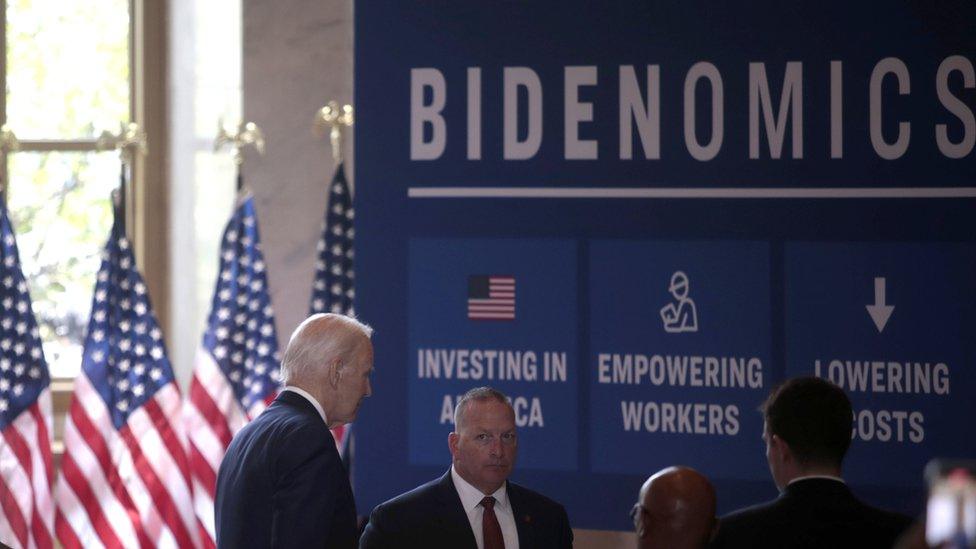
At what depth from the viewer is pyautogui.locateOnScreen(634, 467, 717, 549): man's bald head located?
2604mm

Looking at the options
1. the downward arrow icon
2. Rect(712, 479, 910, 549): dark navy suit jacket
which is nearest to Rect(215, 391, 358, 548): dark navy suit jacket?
Rect(712, 479, 910, 549): dark navy suit jacket

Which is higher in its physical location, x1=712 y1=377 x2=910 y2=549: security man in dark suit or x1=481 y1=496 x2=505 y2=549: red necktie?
x1=712 y1=377 x2=910 y2=549: security man in dark suit

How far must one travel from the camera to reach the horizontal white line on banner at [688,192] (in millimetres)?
3750

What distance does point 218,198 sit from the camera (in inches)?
255

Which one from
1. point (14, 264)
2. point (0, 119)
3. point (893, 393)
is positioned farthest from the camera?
point (0, 119)

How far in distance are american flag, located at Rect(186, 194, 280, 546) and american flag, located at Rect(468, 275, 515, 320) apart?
183 centimetres

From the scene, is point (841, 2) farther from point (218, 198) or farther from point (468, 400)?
point (218, 198)

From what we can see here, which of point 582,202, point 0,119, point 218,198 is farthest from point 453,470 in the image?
point 0,119

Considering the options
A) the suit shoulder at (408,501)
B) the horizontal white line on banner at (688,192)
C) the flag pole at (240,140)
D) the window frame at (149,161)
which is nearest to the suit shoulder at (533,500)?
the suit shoulder at (408,501)

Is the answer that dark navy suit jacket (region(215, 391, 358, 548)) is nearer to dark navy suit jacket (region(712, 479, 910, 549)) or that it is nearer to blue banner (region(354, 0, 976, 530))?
dark navy suit jacket (region(712, 479, 910, 549))

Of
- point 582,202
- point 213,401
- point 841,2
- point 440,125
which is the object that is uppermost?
point 841,2

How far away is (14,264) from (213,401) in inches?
41.5

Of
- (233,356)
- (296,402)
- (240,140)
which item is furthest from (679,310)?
(240,140)

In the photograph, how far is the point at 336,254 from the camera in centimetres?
566
